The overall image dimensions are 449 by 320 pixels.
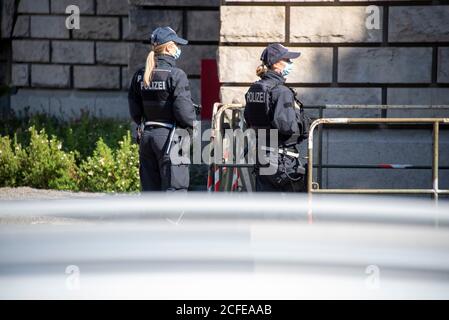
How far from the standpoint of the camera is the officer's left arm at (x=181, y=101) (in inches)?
287

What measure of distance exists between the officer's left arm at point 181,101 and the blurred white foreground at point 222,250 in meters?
5.61

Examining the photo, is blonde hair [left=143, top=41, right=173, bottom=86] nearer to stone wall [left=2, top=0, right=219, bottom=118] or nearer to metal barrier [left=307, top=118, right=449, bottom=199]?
metal barrier [left=307, top=118, right=449, bottom=199]

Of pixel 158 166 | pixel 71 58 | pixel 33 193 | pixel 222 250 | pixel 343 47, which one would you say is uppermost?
pixel 71 58

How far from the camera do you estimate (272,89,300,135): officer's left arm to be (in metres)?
6.78

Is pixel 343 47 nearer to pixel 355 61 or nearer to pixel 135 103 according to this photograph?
pixel 355 61

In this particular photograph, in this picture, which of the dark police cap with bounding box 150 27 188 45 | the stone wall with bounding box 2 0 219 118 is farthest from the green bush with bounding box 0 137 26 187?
the dark police cap with bounding box 150 27 188 45

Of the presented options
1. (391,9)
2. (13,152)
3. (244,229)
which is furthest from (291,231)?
(13,152)

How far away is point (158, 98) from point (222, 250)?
19.7 feet

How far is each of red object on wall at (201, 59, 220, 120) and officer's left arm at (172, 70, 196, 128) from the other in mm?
3537

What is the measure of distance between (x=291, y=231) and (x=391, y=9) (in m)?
9.07

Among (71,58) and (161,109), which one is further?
(71,58)

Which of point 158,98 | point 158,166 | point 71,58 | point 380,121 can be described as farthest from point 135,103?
point 71,58

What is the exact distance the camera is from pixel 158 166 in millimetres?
7605

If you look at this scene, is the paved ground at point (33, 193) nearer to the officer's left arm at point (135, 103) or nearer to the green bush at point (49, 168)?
the green bush at point (49, 168)
